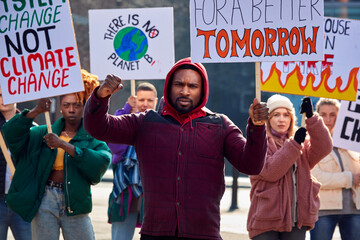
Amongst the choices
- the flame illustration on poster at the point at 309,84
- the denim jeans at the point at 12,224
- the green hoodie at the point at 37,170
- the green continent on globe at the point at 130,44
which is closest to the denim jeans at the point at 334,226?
the flame illustration on poster at the point at 309,84

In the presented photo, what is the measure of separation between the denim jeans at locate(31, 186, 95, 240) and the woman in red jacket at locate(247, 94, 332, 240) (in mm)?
1324

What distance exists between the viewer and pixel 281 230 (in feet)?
19.4

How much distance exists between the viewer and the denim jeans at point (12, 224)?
6.39 m

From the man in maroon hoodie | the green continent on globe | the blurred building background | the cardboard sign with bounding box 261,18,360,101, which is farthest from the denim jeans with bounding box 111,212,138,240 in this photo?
the blurred building background

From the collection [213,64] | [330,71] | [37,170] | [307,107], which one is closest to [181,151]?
[37,170]

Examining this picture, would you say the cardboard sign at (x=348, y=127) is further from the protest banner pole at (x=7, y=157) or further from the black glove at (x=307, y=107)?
the protest banner pole at (x=7, y=157)

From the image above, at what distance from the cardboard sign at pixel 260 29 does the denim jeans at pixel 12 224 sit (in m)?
2.36

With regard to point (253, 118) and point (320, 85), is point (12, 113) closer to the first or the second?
point (320, 85)

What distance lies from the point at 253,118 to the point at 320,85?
305 cm

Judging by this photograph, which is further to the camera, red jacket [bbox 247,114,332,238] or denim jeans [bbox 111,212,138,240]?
denim jeans [bbox 111,212,138,240]

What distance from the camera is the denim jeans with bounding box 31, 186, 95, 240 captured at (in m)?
5.63

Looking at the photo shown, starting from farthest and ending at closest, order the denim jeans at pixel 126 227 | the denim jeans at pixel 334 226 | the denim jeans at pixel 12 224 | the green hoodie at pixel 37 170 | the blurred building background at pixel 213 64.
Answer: the blurred building background at pixel 213 64 → the denim jeans at pixel 126 227 → the denim jeans at pixel 334 226 → the denim jeans at pixel 12 224 → the green hoodie at pixel 37 170

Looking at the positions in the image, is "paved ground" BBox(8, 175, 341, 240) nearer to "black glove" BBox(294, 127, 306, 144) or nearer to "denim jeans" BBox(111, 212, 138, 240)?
"denim jeans" BBox(111, 212, 138, 240)

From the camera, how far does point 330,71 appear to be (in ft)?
23.2
